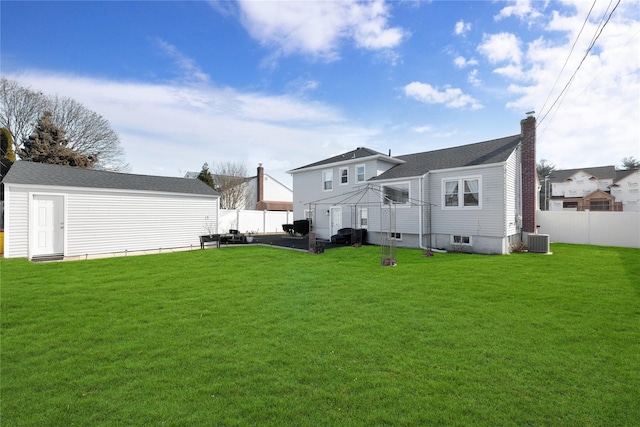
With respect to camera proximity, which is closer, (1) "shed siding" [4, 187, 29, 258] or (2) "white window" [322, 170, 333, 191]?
(1) "shed siding" [4, 187, 29, 258]

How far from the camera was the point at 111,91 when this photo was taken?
50.5 ft

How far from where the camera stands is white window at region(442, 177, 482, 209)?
1514 centimetres

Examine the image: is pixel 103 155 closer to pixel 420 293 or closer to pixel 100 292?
pixel 100 292

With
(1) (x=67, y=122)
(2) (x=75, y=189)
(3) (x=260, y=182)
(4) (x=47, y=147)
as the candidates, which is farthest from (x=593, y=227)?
(1) (x=67, y=122)

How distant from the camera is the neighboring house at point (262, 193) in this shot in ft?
125

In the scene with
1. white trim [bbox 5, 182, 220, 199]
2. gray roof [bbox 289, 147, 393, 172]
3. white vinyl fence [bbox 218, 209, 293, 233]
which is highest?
gray roof [bbox 289, 147, 393, 172]

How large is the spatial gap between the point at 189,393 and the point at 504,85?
51.5 feet

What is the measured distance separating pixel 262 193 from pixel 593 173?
4843 cm

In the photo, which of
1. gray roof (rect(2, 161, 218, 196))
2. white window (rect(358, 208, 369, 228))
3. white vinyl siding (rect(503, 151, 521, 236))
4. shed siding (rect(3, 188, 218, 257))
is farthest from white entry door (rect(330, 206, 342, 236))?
white vinyl siding (rect(503, 151, 521, 236))

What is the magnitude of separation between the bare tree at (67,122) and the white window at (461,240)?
109ft

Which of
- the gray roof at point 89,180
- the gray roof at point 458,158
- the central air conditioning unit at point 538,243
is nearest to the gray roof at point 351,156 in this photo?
the gray roof at point 458,158

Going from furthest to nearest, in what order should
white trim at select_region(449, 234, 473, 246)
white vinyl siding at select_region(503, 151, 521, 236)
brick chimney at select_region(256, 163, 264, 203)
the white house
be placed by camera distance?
1. brick chimney at select_region(256, 163, 264, 203)
2. the white house
3. white trim at select_region(449, 234, 473, 246)
4. white vinyl siding at select_region(503, 151, 521, 236)

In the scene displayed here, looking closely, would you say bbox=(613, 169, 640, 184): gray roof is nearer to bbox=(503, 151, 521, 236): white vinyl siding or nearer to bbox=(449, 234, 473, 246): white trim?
bbox=(503, 151, 521, 236): white vinyl siding

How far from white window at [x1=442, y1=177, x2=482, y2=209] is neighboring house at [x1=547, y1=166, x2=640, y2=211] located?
38.2 meters
